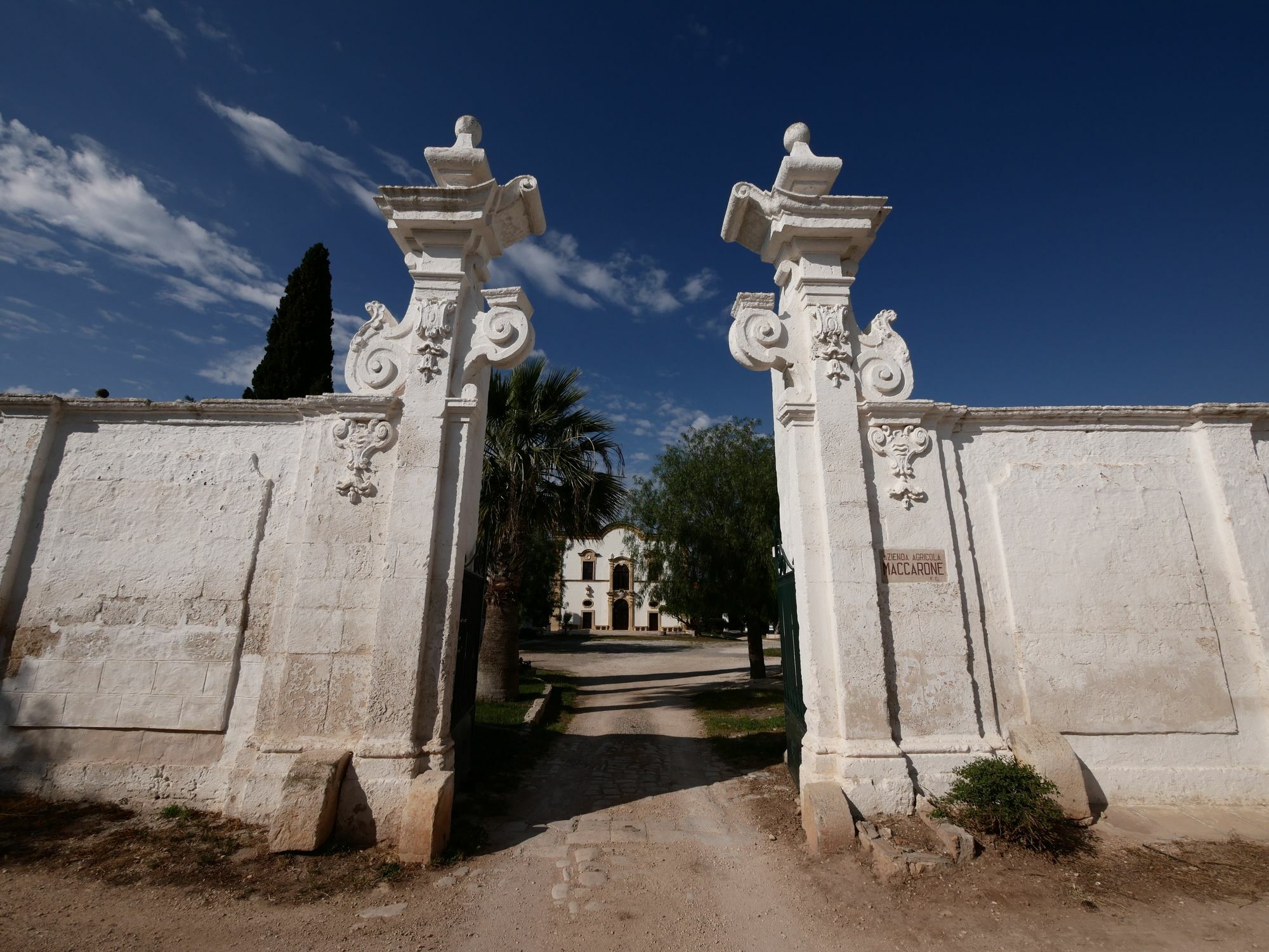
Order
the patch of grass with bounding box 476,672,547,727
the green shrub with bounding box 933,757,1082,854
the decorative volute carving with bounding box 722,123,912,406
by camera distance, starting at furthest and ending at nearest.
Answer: the patch of grass with bounding box 476,672,547,727 < the decorative volute carving with bounding box 722,123,912,406 < the green shrub with bounding box 933,757,1082,854

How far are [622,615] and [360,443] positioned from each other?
46130 millimetres

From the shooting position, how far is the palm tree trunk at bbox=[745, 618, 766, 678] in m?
14.6

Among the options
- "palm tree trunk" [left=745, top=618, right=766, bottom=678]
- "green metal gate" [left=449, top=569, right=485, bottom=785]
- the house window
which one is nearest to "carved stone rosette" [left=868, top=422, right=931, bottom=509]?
"green metal gate" [left=449, top=569, right=485, bottom=785]

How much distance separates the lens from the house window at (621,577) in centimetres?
4888

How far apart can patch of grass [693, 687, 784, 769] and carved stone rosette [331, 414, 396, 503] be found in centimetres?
495

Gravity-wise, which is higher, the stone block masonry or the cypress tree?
the cypress tree

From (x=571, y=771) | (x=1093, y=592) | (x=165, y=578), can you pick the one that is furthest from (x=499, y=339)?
(x=1093, y=592)

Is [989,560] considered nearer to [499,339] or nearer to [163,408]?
[499,339]

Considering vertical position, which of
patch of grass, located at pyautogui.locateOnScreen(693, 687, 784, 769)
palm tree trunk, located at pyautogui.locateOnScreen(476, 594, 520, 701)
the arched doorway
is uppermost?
the arched doorway

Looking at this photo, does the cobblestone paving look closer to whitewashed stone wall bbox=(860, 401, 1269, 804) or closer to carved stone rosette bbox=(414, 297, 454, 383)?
whitewashed stone wall bbox=(860, 401, 1269, 804)

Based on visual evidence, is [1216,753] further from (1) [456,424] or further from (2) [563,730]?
(2) [563,730]

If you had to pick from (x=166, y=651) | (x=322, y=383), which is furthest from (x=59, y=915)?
(x=322, y=383)

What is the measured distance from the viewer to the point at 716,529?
1411cm

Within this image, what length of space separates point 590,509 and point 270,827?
27.6 ft
